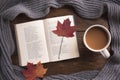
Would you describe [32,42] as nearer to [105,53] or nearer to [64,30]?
[64,30]

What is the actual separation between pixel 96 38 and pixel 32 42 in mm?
203

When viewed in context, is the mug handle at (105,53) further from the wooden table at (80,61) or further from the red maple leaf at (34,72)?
the red maple leaf at (34,72)

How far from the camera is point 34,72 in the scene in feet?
2.69

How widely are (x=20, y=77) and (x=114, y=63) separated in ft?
0.99

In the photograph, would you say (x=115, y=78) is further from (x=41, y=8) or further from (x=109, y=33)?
(x=41, y=8)

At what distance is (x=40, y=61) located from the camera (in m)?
0.83

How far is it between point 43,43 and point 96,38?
0.17m

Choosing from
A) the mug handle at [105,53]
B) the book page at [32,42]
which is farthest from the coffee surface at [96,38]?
the book page at [32,42]

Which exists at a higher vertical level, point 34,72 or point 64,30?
point 64,30

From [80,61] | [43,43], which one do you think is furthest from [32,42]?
[80,61]

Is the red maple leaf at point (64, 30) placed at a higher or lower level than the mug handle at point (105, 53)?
higher

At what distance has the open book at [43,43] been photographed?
829 millimetres

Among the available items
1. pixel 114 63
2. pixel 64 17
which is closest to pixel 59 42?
pixel 64 17

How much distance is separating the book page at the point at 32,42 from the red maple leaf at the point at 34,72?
0.07 feet
